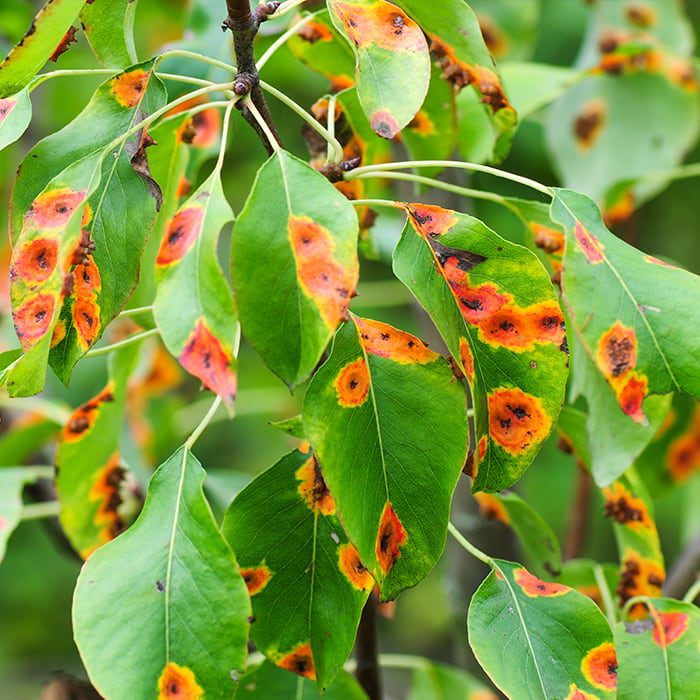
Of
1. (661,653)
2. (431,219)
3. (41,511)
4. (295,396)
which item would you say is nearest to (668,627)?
(661,653)

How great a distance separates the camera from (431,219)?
640 mm

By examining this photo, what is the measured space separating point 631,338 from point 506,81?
590 millimetres

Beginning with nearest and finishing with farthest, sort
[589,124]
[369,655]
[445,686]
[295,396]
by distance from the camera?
[369,655]
[445,686]
[589,124]
[295,396]

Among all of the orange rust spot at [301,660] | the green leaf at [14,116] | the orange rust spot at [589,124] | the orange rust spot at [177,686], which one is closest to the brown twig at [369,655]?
the orange rust spot at [301,660]

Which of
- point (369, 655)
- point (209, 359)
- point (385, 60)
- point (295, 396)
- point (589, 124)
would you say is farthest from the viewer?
point (295, 396)

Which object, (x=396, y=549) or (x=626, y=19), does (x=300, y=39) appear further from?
(x=626, y=19)

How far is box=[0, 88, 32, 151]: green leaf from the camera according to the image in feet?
1.98

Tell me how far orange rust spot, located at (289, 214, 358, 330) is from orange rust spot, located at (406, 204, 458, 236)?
0.11 m

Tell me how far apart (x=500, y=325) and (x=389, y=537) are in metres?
0.15

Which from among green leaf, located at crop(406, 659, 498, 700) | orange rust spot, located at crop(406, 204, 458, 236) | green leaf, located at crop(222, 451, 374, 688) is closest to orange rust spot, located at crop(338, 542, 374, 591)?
green leaf, located at crop(222, 451, 374, 688)

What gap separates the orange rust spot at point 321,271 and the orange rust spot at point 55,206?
14cm

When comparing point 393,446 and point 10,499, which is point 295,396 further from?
point 393,446

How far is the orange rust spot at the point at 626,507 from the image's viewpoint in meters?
0.87

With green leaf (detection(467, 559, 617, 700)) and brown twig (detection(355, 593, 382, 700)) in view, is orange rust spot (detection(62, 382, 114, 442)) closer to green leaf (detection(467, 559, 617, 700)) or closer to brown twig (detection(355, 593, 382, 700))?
brown twig (detection(355, 593, 382, 700))
